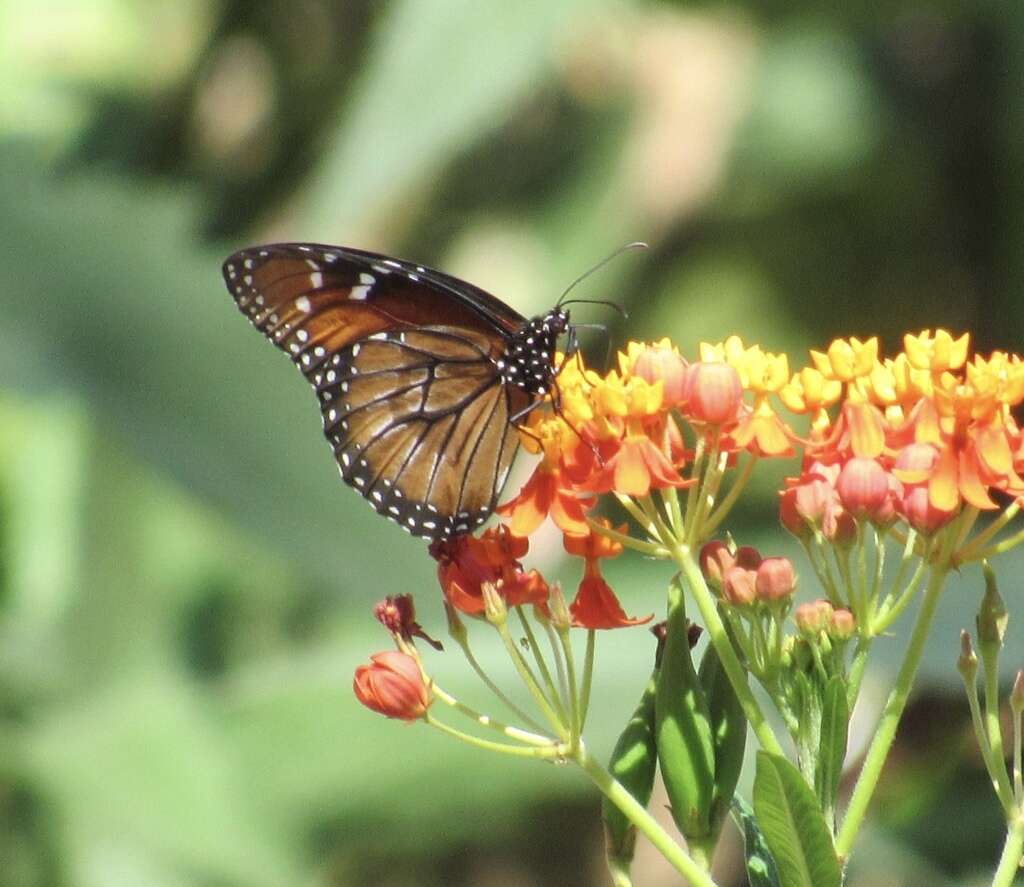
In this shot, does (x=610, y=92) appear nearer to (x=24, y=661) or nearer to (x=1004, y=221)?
(x=1004, y=221)

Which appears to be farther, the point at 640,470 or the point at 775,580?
the point at 640,470

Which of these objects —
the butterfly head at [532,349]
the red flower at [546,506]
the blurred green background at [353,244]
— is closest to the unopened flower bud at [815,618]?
the red flower at [546,506]

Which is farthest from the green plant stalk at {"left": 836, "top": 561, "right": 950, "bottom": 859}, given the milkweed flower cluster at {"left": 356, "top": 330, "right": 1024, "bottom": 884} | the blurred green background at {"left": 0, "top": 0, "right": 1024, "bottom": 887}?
the blurred green background at {"left": 0, "top": 0, "right": 1024, "bottom": 887}

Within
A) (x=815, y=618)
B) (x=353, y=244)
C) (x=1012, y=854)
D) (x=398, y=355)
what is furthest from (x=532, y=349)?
(x=353, y=244)

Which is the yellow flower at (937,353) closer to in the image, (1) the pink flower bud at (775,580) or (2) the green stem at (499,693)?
(1) the pink flower bud at (775,580)

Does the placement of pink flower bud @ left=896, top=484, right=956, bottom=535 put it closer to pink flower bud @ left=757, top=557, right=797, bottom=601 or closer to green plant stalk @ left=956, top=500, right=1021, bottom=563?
green plant stalk @ left=956, top=500, right=1021, bottom=563

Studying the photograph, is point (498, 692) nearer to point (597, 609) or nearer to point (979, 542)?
point (597, 609)

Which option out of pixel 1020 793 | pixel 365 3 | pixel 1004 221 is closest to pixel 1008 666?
pixel 1020 793
